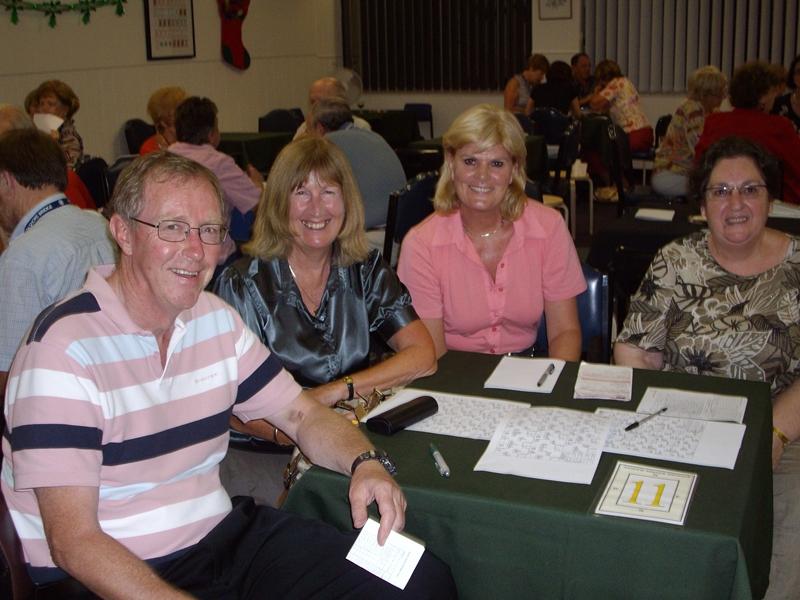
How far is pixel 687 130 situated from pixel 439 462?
16.8ft

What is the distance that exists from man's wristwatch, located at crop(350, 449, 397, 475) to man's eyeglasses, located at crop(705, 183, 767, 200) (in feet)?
4.30

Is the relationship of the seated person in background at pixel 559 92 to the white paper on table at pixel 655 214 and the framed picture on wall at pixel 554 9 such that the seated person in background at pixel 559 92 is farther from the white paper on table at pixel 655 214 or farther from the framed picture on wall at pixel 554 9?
the white paper on table at pixel 655 214

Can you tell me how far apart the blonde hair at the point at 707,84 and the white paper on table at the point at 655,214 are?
99.0 inches

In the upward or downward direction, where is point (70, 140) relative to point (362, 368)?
upward

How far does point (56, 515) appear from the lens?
1.61 metres

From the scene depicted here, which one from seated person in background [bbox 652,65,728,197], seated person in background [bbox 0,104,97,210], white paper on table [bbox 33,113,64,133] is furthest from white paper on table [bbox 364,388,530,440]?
white paper on table [bbox 33,113,64,133]

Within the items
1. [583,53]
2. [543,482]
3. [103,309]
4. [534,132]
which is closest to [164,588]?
[103,309]

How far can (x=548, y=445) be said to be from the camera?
6.12 feet

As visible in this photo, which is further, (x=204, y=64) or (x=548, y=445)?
(x=204, y=64)

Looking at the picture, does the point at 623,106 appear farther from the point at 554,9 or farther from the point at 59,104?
the point at 59,104

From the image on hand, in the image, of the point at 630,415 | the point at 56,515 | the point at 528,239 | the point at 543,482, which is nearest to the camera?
the point at 56,515

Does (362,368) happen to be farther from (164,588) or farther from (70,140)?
(70,140)

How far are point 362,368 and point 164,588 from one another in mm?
1115

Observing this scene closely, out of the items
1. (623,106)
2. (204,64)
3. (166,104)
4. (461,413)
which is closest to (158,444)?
(461,413)
